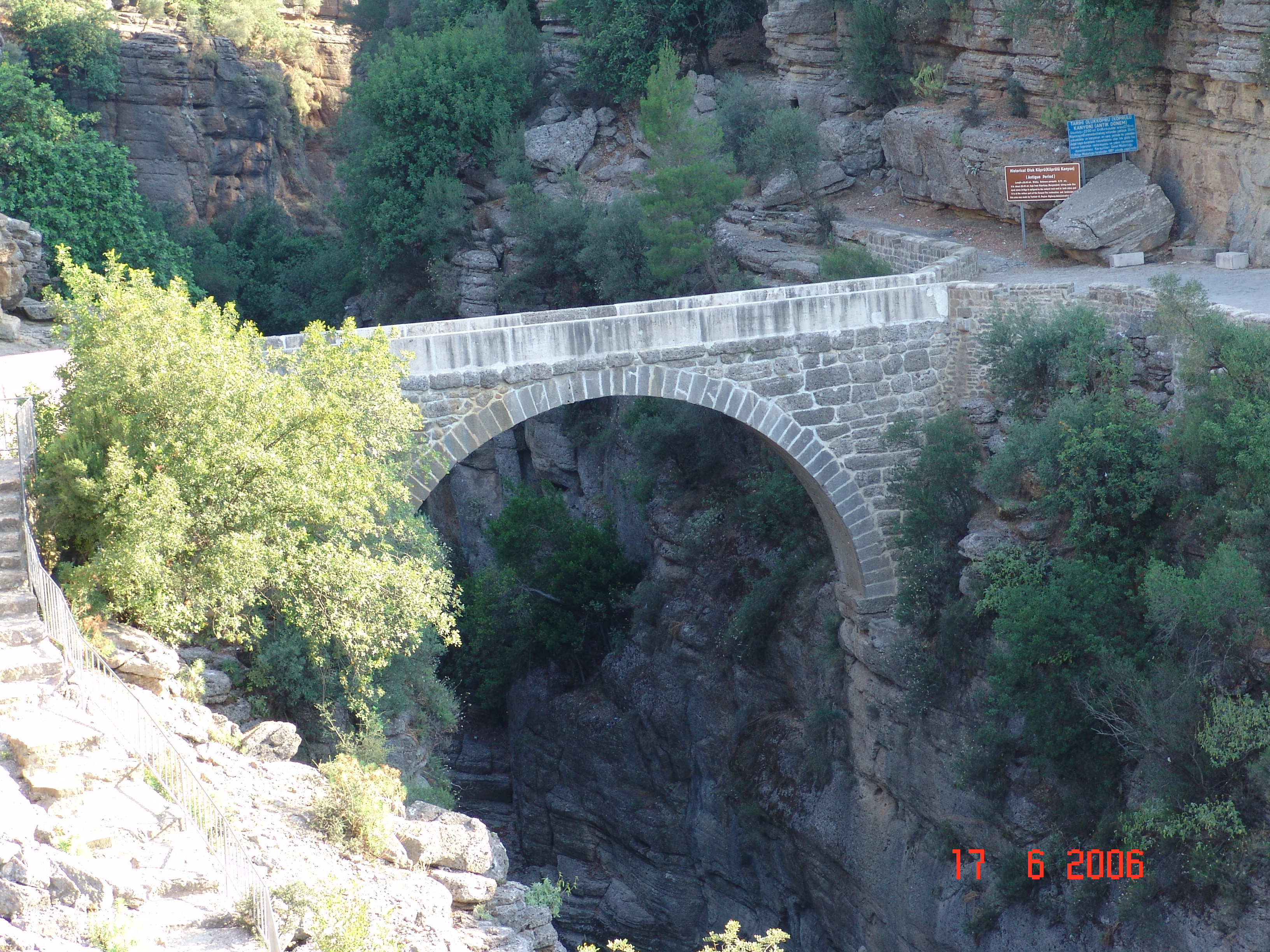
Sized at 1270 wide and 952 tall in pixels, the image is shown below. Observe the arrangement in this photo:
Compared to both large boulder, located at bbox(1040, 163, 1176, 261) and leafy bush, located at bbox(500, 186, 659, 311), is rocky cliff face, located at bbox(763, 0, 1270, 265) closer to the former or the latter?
large boulder, located at bbox(1040, 163, 1176, 261)

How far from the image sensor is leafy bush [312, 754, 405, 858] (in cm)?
991

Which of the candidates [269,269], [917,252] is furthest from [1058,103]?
[269,269]

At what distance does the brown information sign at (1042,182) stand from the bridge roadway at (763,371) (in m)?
4.74

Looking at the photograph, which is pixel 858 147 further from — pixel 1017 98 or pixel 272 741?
pixel 272 741

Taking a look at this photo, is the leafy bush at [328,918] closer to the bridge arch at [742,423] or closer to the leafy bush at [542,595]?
the bridge arch at [742,423]

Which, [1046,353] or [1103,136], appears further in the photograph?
[1103,136]

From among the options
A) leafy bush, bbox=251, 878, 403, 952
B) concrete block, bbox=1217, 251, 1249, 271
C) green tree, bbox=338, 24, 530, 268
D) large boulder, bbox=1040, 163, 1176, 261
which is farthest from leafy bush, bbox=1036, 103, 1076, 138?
leafy bush, bbox=251, 878, 403, 952

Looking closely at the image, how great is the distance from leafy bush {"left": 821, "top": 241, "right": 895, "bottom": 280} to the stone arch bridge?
221 cm

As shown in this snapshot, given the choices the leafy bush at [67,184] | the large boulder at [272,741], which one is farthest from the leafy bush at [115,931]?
the leafy bush at [67,184]

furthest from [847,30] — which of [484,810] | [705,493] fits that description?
[484,810]

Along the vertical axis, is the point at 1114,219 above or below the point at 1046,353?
above

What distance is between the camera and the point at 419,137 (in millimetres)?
30969

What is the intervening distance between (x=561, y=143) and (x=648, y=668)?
14.5 metres

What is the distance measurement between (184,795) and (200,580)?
279cm
